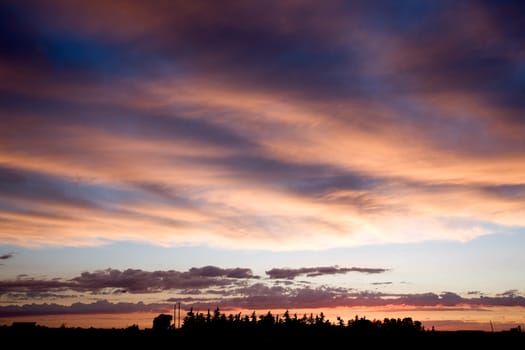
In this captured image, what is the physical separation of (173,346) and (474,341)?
297ft

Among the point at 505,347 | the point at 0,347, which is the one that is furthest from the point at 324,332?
the point at 0,347

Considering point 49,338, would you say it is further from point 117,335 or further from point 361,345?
point 361,345

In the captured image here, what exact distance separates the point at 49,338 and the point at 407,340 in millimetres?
105674

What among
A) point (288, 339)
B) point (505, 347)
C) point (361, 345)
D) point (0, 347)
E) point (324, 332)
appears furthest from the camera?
point (324, 332)

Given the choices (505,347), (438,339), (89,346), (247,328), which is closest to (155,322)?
(247,328)

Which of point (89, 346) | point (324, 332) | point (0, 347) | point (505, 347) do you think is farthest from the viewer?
point (324, 332)

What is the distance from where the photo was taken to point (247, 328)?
191875 millimetres

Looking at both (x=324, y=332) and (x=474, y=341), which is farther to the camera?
(x=324, y=332)

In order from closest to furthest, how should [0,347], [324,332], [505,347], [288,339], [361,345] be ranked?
[0,347] < [505,347] < [361,345] < [288,339] < [324,332]

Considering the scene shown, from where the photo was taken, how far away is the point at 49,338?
110750 millimetres

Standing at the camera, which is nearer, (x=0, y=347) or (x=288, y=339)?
(x=0, y=347)

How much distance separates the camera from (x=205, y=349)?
125125 millimetres

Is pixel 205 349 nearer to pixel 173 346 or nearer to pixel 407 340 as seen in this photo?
pixel 173 346

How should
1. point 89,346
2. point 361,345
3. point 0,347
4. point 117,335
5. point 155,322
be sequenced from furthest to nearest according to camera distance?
point 155,322 → point 361,345 → point 117,335 → point 89,346 → point 0,347
